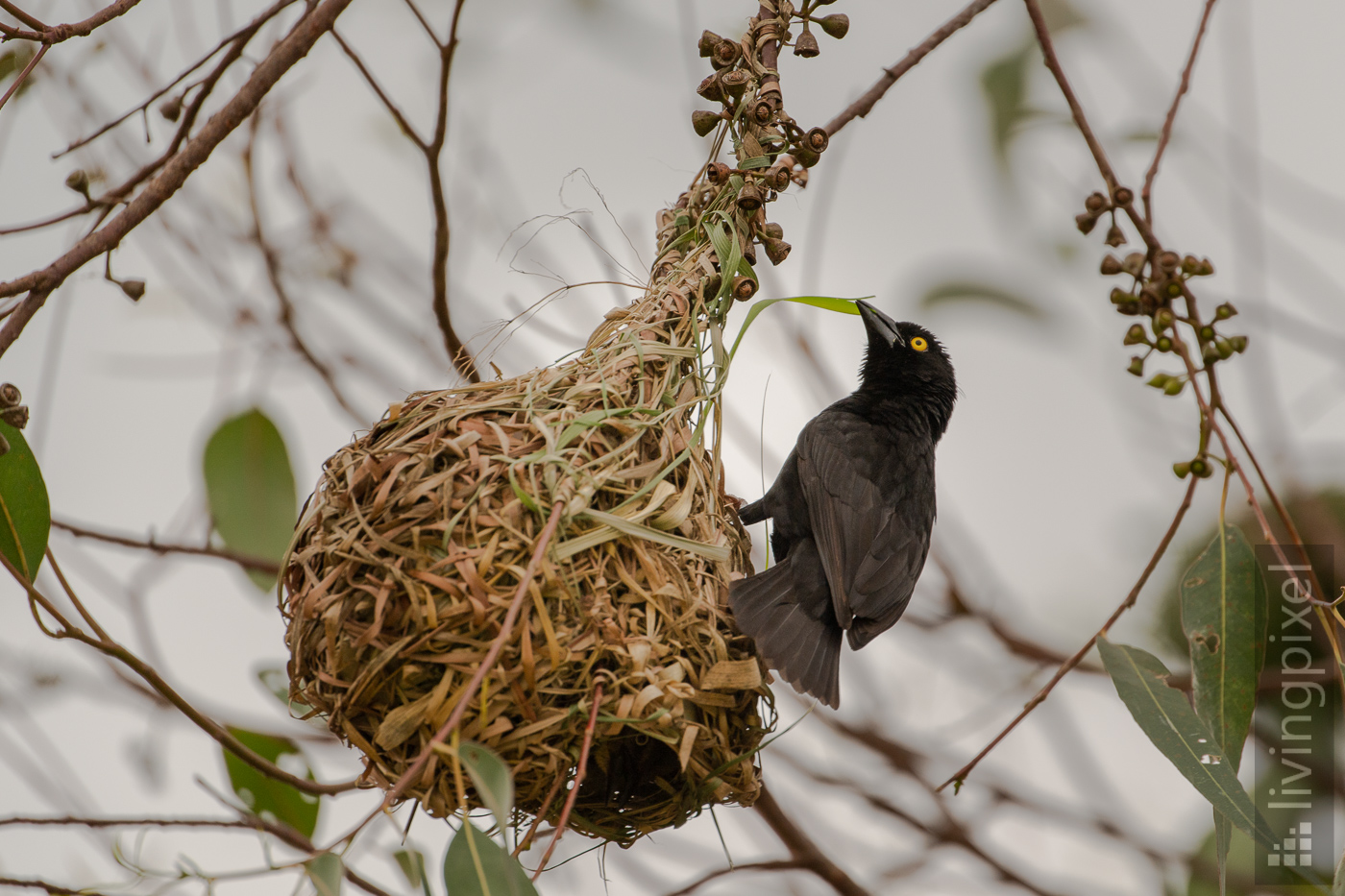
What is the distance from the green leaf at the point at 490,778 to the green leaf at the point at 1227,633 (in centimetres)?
141

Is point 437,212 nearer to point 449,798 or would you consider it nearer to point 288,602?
point 288,602

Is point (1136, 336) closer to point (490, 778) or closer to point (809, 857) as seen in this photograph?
point (490, 778)

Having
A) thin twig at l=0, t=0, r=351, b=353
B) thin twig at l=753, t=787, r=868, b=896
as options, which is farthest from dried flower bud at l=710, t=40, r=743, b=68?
thin twig at l=753, t=787, r=868, b=896

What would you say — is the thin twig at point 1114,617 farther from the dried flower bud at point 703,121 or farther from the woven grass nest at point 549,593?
the dried flower bud at point 703,121

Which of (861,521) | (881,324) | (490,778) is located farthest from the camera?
(881,324)

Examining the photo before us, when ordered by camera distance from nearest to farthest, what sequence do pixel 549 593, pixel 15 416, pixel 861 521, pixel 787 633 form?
pixel 15 416, pixel 549 593, pixel 787 633, pixel 861 521

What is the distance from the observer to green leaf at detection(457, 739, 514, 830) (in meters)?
1.37

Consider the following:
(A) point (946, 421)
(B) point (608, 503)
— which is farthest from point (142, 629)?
(A) point (946, 421)

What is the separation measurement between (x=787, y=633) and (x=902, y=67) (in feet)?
Answer: 4.23

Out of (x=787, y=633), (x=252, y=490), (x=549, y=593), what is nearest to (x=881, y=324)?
(x=787, y=633)

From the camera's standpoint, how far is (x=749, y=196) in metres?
2.40

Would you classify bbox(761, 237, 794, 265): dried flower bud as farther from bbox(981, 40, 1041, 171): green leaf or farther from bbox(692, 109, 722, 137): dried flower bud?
bbox(981, 40, 1041, 171): green leaf

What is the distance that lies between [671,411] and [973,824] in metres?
2.07

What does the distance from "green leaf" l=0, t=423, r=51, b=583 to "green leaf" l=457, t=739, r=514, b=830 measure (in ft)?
3.42
